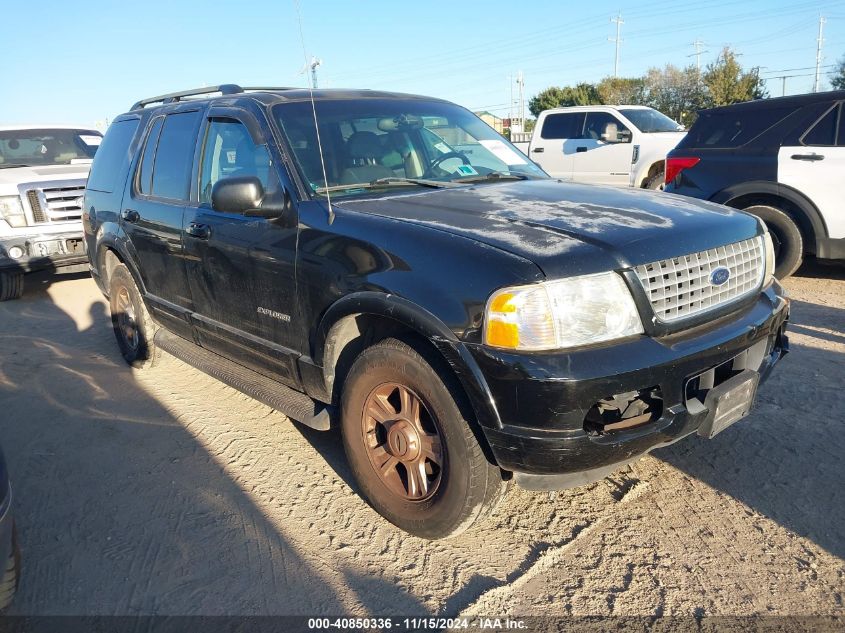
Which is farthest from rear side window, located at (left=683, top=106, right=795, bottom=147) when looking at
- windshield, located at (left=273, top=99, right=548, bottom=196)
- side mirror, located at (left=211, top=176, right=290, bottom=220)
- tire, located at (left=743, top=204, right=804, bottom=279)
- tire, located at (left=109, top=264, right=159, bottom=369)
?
tire, located at (left=109, top=264, right=159, bottom=369)

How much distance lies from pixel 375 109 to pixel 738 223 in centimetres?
209

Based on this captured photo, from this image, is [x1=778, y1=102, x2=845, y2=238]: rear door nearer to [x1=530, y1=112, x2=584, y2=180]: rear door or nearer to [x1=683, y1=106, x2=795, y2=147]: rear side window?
[x1=683, y1=106, x2=795, y2=147]: rear side window

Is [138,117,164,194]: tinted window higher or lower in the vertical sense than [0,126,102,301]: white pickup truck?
higher

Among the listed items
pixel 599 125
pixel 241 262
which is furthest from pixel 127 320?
pixel 599 125

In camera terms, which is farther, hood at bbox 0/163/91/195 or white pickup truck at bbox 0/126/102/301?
hood at bbox 0/163/91/195

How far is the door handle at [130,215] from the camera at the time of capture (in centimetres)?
459

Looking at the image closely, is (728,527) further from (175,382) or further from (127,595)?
(175,382)

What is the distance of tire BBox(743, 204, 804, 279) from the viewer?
20.9ft

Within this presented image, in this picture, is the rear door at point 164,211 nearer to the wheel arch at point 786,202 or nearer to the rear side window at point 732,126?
the wheel arch at point 786,202

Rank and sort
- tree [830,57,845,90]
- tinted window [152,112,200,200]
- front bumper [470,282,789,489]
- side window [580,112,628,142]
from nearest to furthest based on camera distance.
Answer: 1. front bumper [470,282,789,489]
2. tinted window [152,112,200,200]
3. side window [580,112,628,142]
4. tree [830,57,845,90]

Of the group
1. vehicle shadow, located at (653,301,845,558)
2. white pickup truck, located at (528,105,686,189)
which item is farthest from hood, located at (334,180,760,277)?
white pickup truck, located at (528,105,686,189)

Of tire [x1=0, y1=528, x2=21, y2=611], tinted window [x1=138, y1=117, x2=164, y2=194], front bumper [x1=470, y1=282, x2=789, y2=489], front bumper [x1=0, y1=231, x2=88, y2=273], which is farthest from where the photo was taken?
A: front bumper [x1=0, y1=231, x2=88, y2=273]

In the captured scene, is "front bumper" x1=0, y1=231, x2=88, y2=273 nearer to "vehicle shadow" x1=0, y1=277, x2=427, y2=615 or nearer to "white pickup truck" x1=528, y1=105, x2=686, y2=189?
"vehicle shadow" x1=0, y1=277, x2=427, y2=615

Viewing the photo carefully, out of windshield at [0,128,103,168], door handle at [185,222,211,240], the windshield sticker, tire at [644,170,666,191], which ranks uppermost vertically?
windshield at [0,128,103,168]
